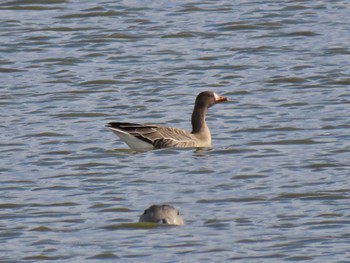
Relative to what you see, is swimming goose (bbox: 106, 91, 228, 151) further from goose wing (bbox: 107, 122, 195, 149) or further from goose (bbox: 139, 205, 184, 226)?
goose (bbox: 139, 205, 184, 226)

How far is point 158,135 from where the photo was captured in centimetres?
1800

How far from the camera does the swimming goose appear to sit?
17.8 meters

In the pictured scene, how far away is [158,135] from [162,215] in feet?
13.7

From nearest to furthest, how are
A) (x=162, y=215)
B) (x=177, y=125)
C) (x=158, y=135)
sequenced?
(x=162, y=215) → (x=158, y=135) → (x=177, y=125)

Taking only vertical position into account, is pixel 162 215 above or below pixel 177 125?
above

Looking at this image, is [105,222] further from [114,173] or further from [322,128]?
[322,128]

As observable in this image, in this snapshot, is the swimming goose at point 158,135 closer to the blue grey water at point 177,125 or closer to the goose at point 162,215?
the blue grey water at point 177,125

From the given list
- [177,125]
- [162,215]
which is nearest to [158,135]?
[177,125]

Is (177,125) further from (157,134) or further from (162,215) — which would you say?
(162,215)

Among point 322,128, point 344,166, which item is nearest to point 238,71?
point 322,128

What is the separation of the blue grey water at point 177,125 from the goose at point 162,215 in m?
0.09

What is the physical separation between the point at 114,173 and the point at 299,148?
237cm

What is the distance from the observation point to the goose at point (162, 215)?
13.9m

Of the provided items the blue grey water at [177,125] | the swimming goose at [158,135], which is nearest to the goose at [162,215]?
the blue grey water at [177,125]
